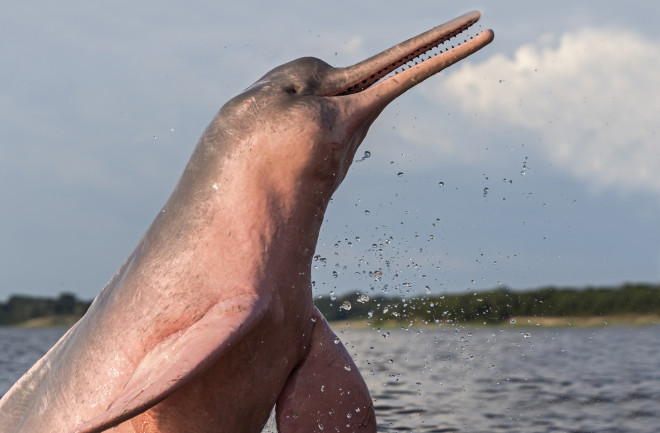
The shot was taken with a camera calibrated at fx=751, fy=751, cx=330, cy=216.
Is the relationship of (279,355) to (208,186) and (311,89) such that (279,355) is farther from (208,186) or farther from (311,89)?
(311,89)

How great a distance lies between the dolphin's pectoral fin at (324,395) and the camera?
6.23m

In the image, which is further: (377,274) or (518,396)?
(518,396)

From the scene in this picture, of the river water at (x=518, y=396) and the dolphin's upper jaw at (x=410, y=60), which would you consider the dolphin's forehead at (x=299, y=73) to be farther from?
the river water at (x=518, y=396)

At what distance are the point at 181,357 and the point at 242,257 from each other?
97 cm

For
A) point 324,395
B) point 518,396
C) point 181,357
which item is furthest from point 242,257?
point 518,396

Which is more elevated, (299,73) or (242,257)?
(299,73)

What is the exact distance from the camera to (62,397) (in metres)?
6.08

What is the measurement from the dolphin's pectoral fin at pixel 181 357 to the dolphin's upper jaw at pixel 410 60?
194 centimetres

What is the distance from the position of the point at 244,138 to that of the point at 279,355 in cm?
170

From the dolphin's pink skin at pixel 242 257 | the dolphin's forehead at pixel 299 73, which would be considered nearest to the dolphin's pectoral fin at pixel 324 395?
the dolphin's pink skin at pixel 242 257

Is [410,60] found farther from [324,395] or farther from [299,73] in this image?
[324,395]

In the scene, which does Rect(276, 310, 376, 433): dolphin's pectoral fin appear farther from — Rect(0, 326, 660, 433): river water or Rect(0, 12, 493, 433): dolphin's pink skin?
Rect(0, 326, 660, 433): river water

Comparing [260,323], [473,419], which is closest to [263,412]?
[260,323]

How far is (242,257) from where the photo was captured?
563 centimetres
